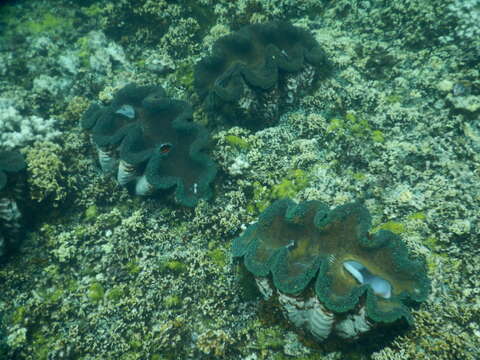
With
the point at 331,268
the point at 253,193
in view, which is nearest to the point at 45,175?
the point at 253,193

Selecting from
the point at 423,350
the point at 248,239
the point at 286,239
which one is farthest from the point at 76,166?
the point at 423,350

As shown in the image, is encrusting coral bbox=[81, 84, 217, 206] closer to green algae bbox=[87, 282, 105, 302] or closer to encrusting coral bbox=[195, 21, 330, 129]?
encrusting coral bbox=[195, 21, 330, 129]

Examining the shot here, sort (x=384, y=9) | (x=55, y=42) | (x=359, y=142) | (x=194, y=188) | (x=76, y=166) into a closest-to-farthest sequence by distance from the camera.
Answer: (x=194, y=188) → (x=359, y=142) → (x=76, y=166) → (x=384, y=9) → (x=55, y=42)

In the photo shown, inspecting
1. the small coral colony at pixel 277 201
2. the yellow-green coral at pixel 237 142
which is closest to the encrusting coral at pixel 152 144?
the small coral colony at pixel 277 201

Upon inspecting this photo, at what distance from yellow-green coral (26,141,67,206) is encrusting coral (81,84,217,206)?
0.63m

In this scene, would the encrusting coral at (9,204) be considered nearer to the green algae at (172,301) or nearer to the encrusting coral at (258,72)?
the green algae at (172,301)

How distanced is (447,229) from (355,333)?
70.4 inches

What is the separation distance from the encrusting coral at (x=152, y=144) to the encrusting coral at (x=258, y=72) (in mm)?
678

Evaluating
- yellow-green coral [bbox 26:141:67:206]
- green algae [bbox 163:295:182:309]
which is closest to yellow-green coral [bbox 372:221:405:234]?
green algae [bbox 163:295:182:309]

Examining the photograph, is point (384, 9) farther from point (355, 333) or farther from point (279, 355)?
point (279, 355)

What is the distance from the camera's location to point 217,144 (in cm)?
493

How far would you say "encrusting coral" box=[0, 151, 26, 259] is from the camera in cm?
420

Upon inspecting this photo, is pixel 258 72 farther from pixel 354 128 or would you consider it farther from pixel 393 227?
pixel 393 227

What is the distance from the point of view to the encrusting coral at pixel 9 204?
4203 mm
